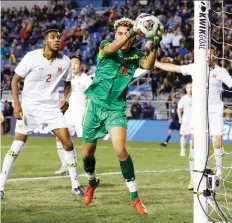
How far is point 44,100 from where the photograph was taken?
1110 cm

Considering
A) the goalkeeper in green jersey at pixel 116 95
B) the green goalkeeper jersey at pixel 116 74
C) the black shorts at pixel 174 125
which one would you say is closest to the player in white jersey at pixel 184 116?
the black shorts at pixel 174 125

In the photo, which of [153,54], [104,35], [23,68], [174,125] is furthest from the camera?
[104,35]

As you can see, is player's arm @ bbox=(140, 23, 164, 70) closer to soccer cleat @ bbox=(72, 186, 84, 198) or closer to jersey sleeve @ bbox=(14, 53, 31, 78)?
jersey sleeve @ bbox=(14, 53, 31, 78)

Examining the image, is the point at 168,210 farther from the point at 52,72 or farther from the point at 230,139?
the point at 230,139

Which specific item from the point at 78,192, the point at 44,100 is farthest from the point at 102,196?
the point at 44,100

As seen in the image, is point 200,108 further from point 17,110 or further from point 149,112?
point 149,112

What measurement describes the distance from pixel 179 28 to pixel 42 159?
16247mm

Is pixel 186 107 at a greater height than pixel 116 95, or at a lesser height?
lesser

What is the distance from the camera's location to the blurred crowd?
101ft

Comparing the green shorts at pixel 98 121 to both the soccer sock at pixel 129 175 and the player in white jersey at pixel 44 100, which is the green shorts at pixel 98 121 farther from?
the player in white jersey at pixel 44 100

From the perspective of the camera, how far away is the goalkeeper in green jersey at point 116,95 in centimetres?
886

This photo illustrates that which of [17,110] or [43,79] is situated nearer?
[17,110]

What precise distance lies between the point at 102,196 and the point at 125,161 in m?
2.01

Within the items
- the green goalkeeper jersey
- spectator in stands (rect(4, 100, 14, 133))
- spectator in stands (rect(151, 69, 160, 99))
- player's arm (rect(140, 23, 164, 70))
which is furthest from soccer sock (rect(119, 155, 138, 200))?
spectator in stands (rect(4, 100, 14, 133))
